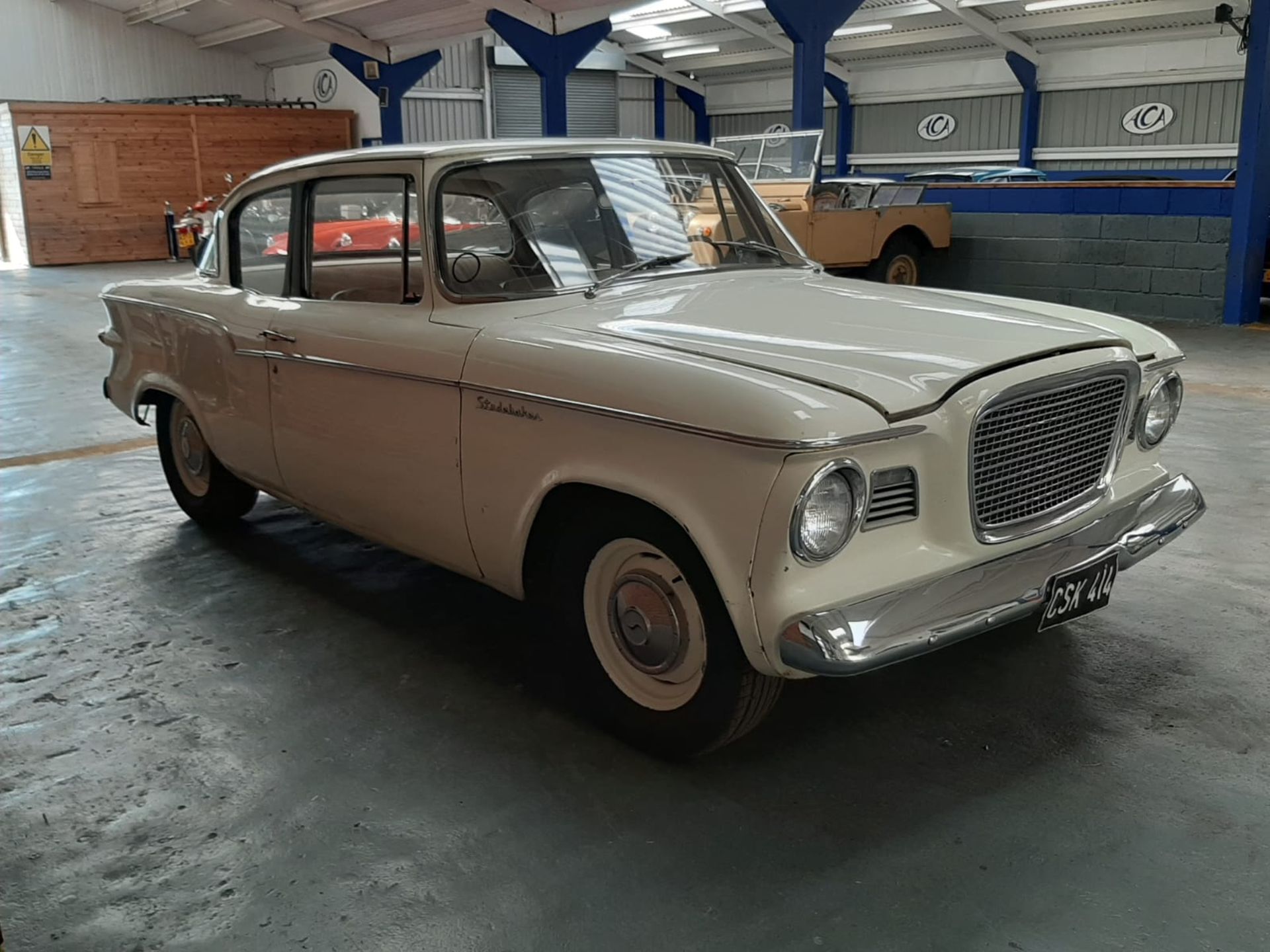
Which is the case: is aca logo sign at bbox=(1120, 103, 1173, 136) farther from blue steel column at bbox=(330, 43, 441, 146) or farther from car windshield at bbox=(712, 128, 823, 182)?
blue steel column at bbox=(330, 43, 441, 146)

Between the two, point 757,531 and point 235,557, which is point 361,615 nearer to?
point 235,557

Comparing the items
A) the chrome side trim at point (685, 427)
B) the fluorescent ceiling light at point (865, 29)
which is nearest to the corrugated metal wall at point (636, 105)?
the fluorescent ceiling light at point (865, 29)

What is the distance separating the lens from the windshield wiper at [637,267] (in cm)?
343

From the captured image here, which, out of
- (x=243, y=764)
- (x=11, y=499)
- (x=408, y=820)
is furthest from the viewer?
(x=11, y=499)

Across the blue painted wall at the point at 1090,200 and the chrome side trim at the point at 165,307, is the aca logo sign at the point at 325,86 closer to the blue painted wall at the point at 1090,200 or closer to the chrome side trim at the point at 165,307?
the blue painted wall at the point at 1090,200

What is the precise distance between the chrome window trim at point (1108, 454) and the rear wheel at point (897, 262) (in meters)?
9.46

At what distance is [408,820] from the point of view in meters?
2.71

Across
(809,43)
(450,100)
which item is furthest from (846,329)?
(450,100)

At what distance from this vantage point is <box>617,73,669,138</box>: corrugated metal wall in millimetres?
30109

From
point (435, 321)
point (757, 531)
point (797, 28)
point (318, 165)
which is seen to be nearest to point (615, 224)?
point (435, 321)

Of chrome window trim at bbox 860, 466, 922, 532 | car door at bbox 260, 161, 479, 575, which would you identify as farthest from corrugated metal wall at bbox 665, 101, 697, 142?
chrome window trim at bbox 860, 466, 922, 532

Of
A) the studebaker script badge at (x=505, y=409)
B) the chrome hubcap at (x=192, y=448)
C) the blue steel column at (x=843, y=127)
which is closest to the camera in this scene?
the studebaker script badge at (x=505, y=409)

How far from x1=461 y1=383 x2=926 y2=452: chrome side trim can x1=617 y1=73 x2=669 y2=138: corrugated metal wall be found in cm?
2830

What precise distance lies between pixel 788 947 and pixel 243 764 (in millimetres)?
1563
